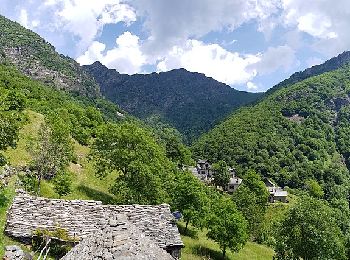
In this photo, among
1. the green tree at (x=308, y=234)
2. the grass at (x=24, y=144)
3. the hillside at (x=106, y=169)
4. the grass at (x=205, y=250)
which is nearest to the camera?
the green tree at (x=308, y=234)

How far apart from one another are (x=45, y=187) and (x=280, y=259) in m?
24.5

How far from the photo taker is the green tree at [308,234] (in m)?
35.6

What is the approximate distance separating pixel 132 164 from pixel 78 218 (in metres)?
18.4

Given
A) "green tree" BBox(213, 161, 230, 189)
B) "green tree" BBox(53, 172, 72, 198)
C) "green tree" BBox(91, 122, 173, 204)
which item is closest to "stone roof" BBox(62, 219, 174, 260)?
"green tree" BBox(53, 172, 72, 198)

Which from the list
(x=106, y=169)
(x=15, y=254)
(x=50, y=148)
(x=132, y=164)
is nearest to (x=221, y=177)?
(x=106, y=169)

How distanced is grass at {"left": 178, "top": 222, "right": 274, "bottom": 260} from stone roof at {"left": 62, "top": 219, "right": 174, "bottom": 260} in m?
25.4

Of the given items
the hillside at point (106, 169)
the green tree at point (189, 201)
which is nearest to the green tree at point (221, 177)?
the hillside at point (106, 169)

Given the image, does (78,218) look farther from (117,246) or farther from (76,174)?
(76,174)

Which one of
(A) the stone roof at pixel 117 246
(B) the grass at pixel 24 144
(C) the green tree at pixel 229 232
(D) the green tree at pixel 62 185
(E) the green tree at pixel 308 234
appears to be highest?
(B) the grass at pixel 24 144

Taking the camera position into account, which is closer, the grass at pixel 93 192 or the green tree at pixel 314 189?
the grass at pixel 93 192

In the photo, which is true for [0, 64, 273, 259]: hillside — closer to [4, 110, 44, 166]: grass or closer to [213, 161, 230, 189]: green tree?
[4, 110, 44, 166]: grass

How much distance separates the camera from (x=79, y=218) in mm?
26828

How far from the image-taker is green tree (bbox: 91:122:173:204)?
4291cm

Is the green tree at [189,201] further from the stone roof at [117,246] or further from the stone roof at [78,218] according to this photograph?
the stone roof at [117,246]
